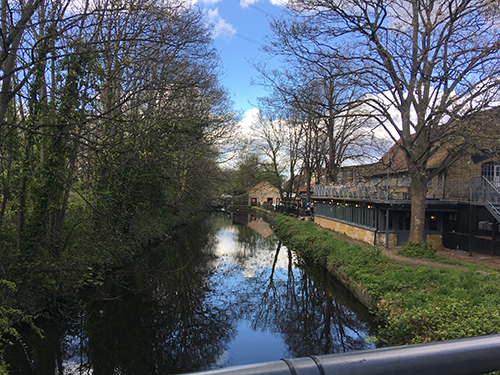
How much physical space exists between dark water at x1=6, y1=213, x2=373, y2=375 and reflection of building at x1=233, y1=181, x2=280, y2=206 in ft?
161

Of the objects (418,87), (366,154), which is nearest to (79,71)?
(418,87)

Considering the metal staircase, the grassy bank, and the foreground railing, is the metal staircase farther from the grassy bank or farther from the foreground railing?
the foreground railing

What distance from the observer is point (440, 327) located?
21.4 ft

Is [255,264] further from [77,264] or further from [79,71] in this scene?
[79,71]

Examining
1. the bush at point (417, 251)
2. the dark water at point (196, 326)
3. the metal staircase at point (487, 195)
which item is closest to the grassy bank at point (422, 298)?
the dark water at point (196, 326)

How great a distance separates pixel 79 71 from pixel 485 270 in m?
13.1

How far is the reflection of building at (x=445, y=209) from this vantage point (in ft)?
50.2

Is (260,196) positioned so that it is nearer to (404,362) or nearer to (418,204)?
(418,204)

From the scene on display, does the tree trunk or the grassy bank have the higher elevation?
the tree trunk

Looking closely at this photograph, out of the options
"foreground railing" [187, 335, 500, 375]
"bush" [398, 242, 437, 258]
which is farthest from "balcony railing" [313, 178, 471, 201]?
"foreground railing" [187, 335, 500, 375]

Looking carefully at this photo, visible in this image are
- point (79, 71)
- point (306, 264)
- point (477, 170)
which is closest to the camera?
point (79, 71)

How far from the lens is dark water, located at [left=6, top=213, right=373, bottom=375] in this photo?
7434mm

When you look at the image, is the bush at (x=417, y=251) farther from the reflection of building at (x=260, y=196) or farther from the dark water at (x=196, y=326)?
the reflection of building at (x=260, y=196)

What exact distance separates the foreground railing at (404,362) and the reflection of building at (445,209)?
566 inches
